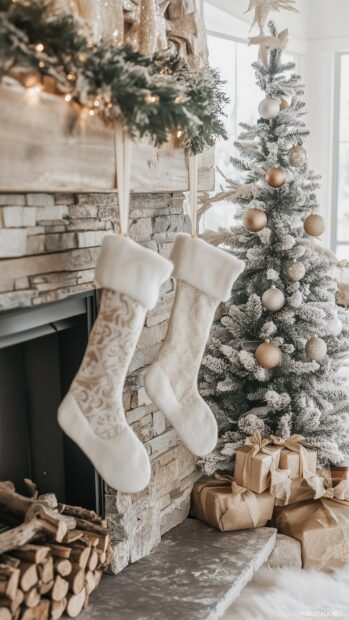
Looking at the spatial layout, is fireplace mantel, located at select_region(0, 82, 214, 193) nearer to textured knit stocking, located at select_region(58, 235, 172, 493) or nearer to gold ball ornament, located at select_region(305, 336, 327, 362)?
textured knit stocking, located at select_region(58, 235, 172, 493)

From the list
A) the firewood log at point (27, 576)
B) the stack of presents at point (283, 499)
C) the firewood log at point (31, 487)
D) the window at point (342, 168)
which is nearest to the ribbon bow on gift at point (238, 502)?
the stack of presents at point (283, 499)

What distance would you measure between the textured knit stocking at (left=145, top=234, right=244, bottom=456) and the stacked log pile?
35cm

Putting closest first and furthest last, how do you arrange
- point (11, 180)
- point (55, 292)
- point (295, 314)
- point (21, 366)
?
point (11, 180), point (55, 292), point (21, 366), point (295, 314)

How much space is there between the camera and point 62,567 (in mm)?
1800

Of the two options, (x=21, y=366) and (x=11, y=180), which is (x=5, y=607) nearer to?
(x=21, y=366)

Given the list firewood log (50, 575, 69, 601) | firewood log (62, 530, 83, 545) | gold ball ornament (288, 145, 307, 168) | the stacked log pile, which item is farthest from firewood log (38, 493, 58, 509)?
gold ball ornament (288, 145, 307, 168)

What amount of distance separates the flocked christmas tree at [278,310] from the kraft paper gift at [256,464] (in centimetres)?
6

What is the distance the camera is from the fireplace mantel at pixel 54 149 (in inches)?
57.3

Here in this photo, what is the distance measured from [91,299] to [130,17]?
2.47 feet

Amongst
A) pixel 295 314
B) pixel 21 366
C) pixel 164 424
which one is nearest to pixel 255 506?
pixel 164 424

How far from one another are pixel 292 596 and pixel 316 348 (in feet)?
2.57

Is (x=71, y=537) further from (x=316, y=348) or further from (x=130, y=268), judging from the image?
(x=316, y=348)

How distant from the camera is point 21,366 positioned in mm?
2113

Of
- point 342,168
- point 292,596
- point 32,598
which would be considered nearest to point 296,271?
point 292,596
